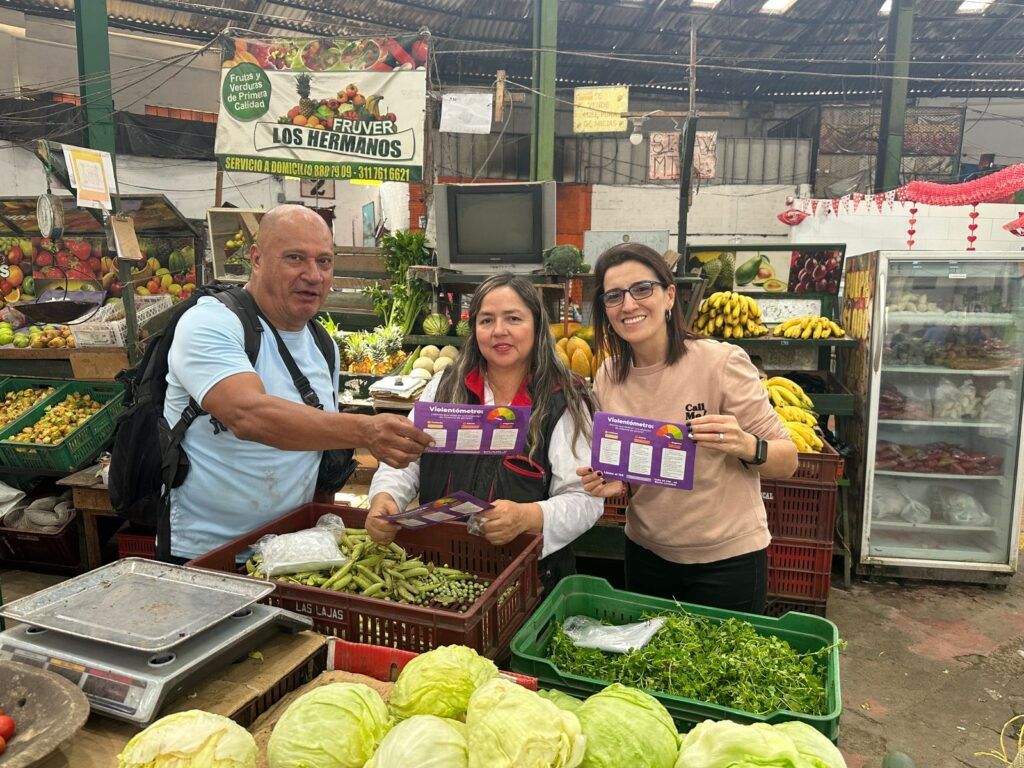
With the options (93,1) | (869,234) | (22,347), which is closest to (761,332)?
(22,347)

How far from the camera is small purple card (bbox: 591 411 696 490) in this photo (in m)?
1.96

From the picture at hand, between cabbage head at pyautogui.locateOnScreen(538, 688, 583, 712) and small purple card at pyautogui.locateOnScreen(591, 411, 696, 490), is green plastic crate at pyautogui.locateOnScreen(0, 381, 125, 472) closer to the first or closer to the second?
small purple card at pyautogui.locateOnScreen(591, 411, 696, 490)

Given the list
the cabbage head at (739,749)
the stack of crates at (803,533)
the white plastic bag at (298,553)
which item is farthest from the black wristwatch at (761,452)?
the stack of crates at (803,533)

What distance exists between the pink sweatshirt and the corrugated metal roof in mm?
10467

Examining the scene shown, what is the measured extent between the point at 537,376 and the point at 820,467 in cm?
235

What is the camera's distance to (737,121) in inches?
762

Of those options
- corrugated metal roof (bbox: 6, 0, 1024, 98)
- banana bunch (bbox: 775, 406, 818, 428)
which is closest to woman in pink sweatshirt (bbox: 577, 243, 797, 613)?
banana bunch (bbox: 775, 406, 818, 428)

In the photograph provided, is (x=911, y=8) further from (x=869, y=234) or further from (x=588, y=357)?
(x=588, y=357)

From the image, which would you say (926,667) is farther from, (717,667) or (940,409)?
(717,667)

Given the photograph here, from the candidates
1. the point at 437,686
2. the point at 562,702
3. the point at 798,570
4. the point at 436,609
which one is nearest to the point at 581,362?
the point at 798,570

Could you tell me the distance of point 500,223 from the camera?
5668 millimetres

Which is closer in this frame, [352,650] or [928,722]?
[352,650]

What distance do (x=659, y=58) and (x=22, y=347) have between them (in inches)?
581

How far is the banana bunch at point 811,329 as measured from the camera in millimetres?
5406
